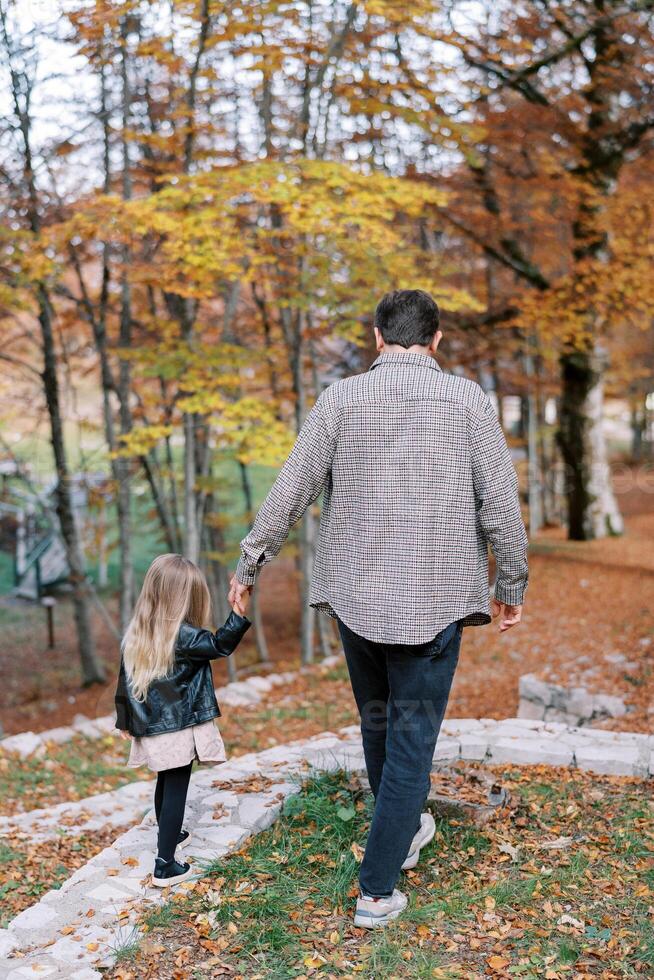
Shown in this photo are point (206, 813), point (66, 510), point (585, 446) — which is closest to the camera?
point (206, 813)

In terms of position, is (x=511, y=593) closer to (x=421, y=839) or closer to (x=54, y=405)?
(x=421, y=839)

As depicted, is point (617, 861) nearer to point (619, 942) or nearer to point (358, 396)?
point (619, 942)

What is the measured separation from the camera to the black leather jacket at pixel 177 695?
10.6ft

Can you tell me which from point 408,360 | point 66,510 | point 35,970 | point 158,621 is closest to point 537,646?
point 66,510

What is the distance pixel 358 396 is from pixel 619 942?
1.95m

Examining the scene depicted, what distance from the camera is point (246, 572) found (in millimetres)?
3023

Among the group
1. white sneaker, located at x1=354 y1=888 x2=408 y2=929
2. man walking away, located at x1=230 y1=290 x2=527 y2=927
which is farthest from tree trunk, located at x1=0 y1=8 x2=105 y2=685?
white sneaker, located at x1=354 y1=888 x2=408 y2=929

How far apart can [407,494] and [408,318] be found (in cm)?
59

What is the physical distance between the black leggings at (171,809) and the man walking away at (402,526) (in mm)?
753

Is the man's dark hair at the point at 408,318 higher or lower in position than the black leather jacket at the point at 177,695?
higher

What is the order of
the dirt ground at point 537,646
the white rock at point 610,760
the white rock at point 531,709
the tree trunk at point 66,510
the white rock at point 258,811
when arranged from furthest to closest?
the tree trunk at point 66,510 < the dirt ground at point 537,646 < the white rock at point 531,709 < the white rock at point 610,760 < the white rock at point 258,811

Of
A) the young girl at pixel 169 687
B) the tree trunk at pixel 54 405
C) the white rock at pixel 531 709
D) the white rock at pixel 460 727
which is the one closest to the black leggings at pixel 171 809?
the young girl at pixel 169 687

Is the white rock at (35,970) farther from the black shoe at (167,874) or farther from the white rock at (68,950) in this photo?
the black shoe at (167,874)

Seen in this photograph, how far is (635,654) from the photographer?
26.2 feet
